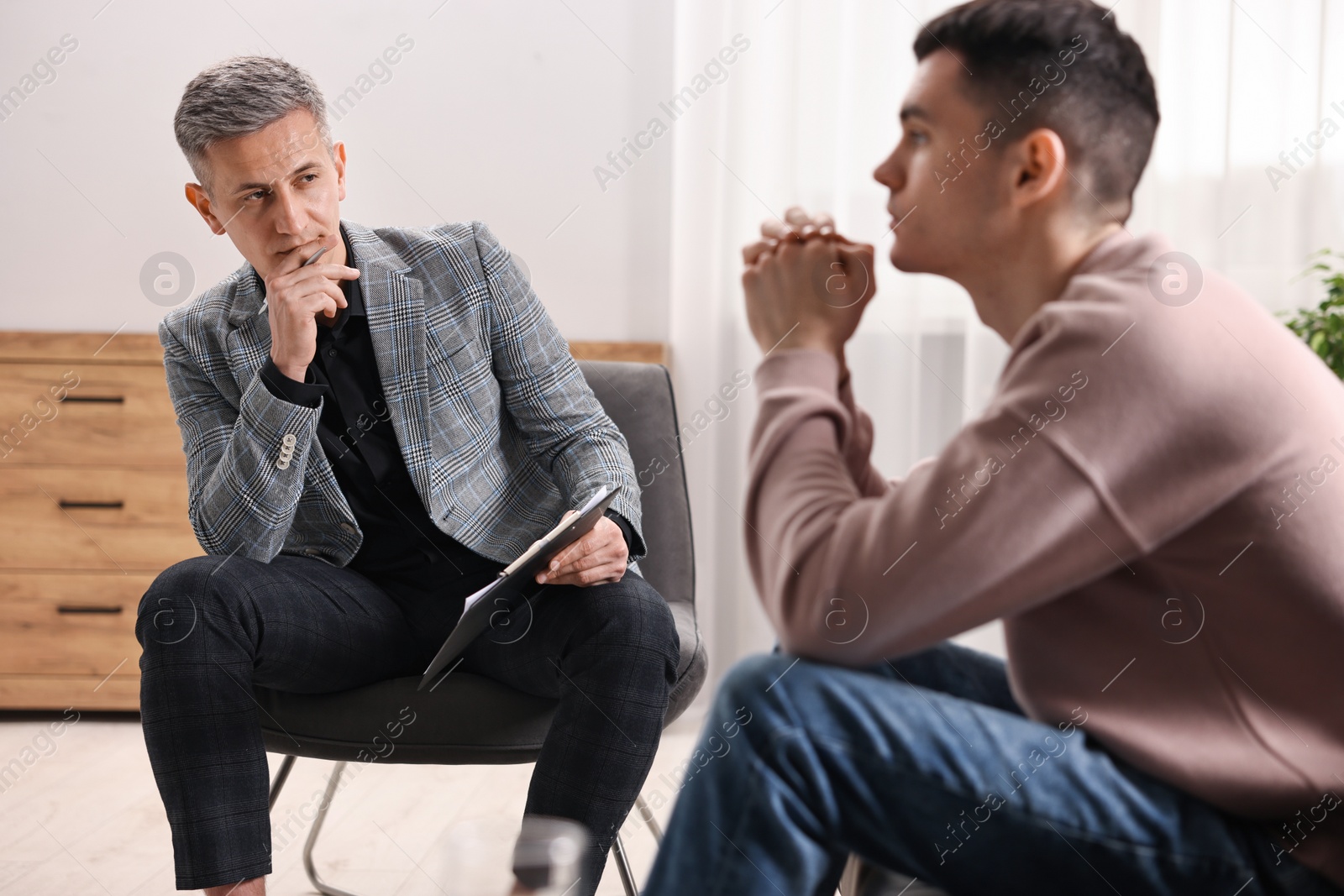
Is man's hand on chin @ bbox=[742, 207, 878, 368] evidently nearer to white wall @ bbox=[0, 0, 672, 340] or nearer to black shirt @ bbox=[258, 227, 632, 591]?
black shirt @ bbox=[258, 227, 632, 591]

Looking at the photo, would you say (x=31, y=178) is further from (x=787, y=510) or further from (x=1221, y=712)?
(x=1221, y=712)

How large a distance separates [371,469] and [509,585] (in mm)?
390

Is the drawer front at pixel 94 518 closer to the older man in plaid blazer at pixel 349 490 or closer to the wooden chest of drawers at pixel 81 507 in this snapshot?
the wooden chest of drawers at pixel 81 507

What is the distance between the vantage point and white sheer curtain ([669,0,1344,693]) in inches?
89.1

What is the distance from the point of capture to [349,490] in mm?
1395

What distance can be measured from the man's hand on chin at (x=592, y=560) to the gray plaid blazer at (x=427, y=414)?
0.08m

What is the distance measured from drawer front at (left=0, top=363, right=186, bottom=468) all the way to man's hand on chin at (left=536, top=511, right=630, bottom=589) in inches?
55.8

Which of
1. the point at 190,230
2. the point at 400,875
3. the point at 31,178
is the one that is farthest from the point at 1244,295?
the point at 31,178

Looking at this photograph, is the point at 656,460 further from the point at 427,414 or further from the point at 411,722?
the point at 411,722

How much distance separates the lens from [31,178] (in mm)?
2598

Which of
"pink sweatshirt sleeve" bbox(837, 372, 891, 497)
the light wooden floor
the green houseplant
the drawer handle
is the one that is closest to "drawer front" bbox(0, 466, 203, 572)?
the drawer handle

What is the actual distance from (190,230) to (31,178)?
41 centimetres

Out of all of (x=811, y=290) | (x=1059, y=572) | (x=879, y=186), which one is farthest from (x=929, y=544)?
(x=879, y=186)

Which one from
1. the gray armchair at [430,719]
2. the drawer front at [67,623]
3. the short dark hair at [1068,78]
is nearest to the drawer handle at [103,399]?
the drawer front at [67,623]
